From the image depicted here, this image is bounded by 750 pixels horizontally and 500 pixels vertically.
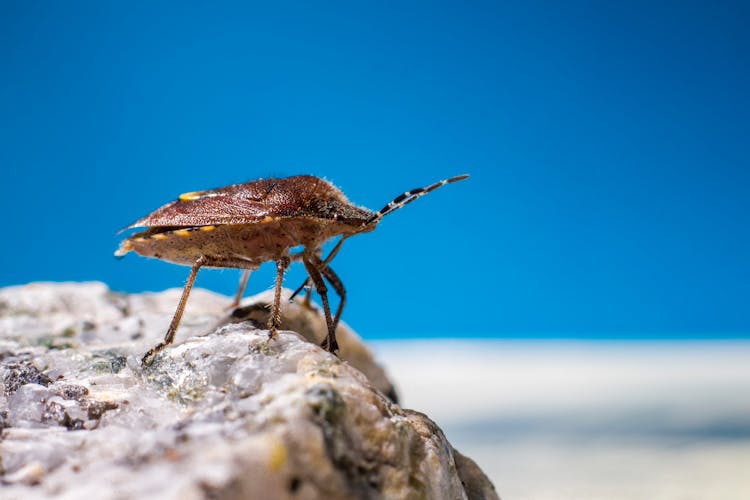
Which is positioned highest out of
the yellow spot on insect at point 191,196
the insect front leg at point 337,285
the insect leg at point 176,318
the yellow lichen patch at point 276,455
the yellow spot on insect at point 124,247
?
the yellow spot on insect at point 191,196

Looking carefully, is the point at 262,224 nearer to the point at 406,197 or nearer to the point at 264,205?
the point at 264,205

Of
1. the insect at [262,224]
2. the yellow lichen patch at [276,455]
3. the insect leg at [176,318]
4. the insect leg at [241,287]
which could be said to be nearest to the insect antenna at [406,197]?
the insect at [262,224]

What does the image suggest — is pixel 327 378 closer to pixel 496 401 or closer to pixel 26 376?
pixel 26 376

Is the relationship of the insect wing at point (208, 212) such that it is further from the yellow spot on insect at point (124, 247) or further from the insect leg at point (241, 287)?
the insect leg at point (241, 287)

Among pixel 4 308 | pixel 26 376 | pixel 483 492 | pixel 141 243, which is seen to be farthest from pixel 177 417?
pixel 4 308

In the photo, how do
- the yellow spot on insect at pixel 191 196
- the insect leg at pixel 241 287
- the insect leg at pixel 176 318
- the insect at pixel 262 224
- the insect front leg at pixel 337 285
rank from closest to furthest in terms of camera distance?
the insect leg at pixel 176 318, the insect at pixel 262 224, the yellow spot on insect at pixel 191 196, the insect front leg at pixel 337 285, the insect leg at pixel 241 287

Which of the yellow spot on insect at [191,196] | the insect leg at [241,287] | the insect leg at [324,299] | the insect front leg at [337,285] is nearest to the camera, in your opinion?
the insect leg at [324,299]
